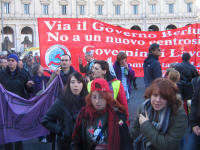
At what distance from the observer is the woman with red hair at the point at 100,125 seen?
2.17 meters

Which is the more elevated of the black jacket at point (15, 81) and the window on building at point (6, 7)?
the window on building at point (6, 7)

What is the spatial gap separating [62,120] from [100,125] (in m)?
0.60

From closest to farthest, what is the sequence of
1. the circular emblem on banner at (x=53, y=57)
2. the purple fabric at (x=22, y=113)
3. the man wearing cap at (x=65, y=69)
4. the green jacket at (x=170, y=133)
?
the green jacket at (x=170, y=133) < the purple fabric at (x=22, y=113) < the man wearing cap at (x=65, y=69) < the circular emblem on banner at (x=53, y=57)

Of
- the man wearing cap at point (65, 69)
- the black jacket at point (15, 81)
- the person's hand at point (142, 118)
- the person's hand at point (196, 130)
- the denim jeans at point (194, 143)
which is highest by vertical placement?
the man wearing cap at point (65, 69)

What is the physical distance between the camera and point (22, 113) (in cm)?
369

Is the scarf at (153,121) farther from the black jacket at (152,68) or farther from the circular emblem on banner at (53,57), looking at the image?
the circular emblem on banner at (53,57)

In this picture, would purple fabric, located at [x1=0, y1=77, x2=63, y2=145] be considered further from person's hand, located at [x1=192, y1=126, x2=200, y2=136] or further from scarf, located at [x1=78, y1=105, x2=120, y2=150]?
person's hand, located at [x1=192, y1=126, x2=200, y2=136]

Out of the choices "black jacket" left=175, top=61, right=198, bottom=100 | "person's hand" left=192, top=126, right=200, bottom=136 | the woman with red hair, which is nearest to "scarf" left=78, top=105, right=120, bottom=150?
the woman with red hair

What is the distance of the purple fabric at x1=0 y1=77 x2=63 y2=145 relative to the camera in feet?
11.8

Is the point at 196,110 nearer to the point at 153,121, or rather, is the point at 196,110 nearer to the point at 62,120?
the point at 153,121

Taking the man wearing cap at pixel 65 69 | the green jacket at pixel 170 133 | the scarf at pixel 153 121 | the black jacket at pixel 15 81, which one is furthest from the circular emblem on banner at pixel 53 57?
the green jacket at pixel 170 133

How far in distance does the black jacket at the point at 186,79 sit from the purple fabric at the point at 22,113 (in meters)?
2.32

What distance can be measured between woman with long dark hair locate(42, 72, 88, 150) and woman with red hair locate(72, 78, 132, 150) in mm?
374

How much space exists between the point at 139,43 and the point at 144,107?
390 centimetres
